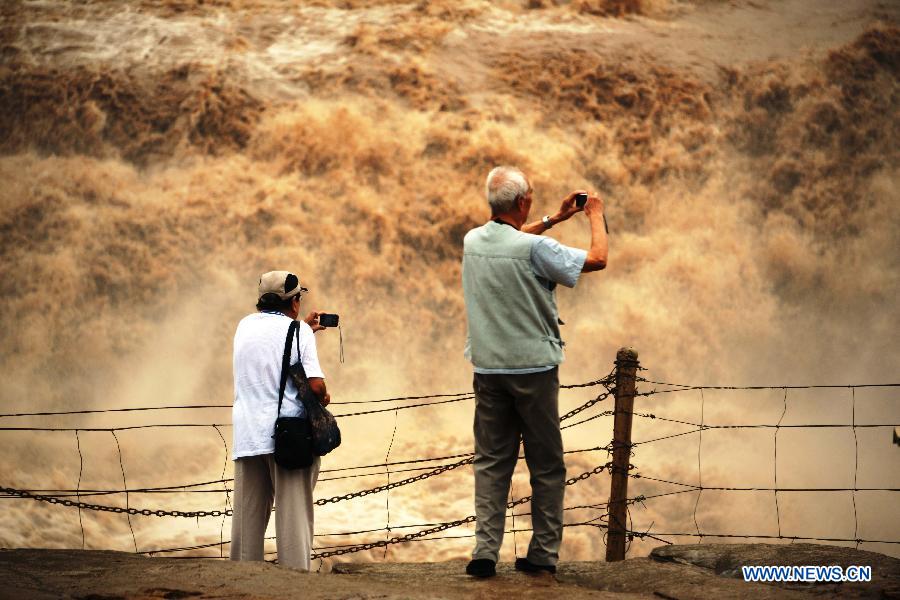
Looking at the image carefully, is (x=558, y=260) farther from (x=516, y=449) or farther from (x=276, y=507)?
(x=276, y=507)

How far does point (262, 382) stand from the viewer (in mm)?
4629

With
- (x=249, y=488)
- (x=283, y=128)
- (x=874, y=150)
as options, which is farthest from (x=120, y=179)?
(x=249, y=488)

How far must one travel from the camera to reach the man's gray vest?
436 centimetres

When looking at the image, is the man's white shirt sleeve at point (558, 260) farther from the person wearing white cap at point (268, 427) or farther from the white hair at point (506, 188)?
the person wearing white cap at point (268, 427)

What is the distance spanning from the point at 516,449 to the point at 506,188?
1087mm

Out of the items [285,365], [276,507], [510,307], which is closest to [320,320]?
[285,365]

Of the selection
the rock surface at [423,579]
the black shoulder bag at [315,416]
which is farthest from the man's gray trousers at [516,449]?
the black shoulder bag at [315,416]

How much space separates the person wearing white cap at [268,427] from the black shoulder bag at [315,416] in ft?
0.08

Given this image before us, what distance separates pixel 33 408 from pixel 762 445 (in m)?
10.4

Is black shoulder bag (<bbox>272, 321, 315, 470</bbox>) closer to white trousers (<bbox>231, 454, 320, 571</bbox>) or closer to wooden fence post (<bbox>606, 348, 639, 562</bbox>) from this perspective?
white trousers (<bbox>231, 454, 320, 571</bbox>)

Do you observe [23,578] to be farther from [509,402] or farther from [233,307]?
[233,307]

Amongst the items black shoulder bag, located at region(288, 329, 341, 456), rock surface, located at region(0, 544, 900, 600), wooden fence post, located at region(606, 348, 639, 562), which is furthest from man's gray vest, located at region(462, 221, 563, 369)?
wooden fence post, located at region(606, 348, 639, 562)

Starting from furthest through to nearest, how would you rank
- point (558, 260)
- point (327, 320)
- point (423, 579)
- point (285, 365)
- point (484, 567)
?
point (327, 320) < point (423, 579) < point (285, 365) < point (484, 567) < point (558, 260)

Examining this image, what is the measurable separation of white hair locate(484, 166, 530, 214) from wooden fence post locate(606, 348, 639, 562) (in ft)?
5.19
